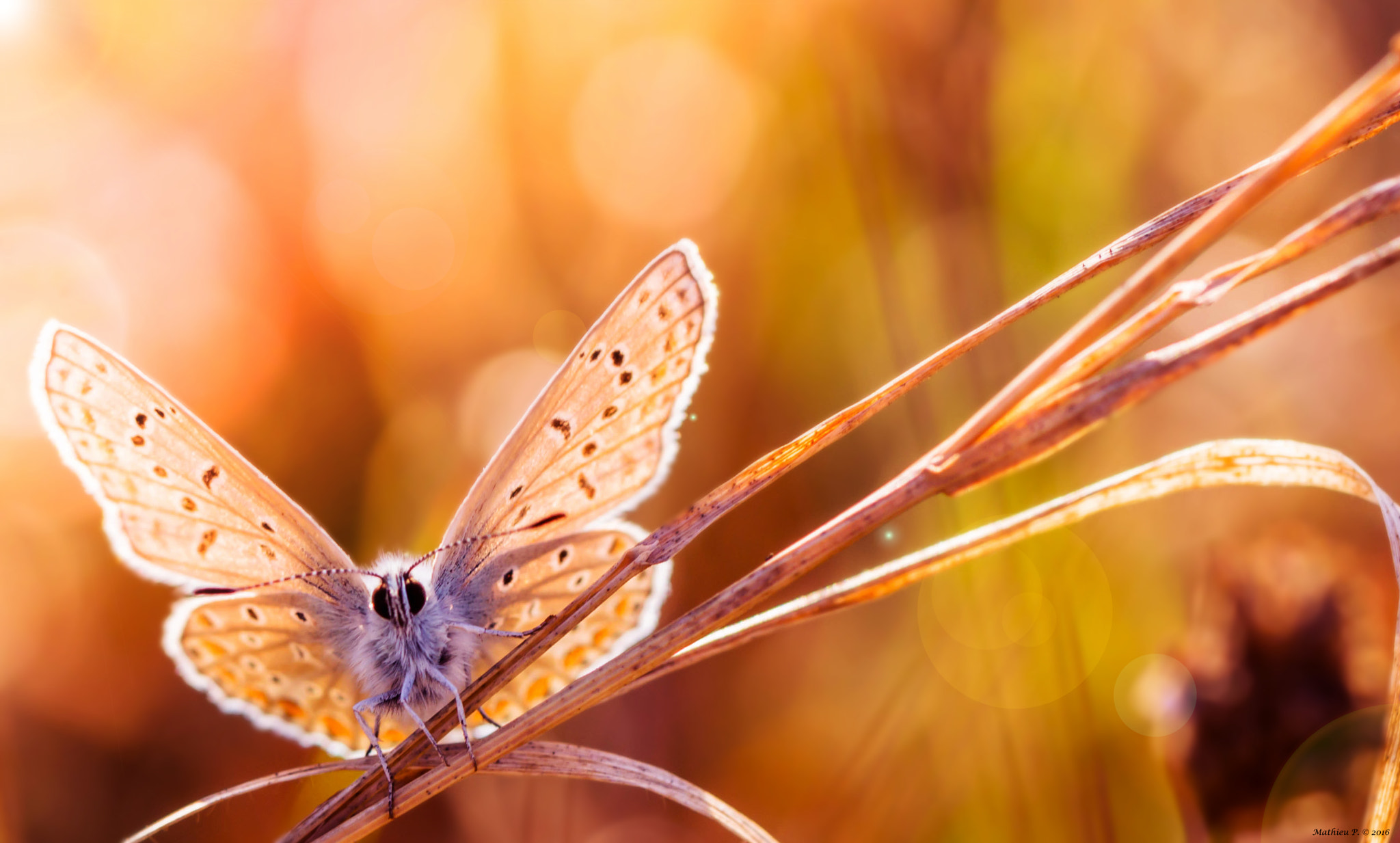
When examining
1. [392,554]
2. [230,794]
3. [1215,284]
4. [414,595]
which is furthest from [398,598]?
[1215,284]

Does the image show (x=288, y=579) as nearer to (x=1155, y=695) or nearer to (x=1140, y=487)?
(x=1140, y=487)

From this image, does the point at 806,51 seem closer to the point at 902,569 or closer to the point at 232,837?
the point at 902,569

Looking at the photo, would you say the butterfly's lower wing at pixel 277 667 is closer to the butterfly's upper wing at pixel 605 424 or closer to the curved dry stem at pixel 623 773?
the butterfly's upper wing at pixel 605 424

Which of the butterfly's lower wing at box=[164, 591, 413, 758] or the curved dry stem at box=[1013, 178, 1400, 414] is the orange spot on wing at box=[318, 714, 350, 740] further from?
the curved dry stem at box=[1013, 178, 1400, 414]

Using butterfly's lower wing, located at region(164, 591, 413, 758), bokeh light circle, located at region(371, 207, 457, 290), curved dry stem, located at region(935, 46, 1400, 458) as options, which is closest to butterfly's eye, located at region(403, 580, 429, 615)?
butterfly's lower wing, located at region(164, 591, 413, 758)

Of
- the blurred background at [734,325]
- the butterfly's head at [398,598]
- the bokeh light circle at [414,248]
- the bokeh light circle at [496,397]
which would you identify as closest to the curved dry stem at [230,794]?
the butterfly's head at [398,598]
